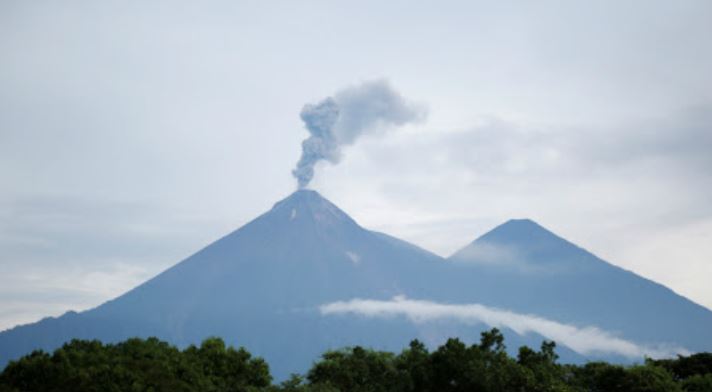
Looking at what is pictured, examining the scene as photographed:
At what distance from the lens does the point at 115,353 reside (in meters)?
37.6

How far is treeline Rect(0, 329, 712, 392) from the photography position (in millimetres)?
33219

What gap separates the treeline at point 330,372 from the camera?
3322cm

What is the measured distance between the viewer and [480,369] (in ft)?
142

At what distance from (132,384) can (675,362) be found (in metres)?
48.4

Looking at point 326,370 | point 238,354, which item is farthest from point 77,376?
point 326,370

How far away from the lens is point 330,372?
46.6 metres

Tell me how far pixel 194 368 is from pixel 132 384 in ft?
22.2

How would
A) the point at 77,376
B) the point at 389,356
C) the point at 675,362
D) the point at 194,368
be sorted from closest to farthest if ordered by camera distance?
the point at 77,376, the point at 194,368, the point at 389,356, the point at 675,362

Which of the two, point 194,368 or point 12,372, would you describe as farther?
point 194,368

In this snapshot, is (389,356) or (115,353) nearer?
(115,353)

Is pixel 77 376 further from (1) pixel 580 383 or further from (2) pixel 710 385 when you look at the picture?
(2) pixel 710 385

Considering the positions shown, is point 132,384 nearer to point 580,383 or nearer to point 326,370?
point 326,370

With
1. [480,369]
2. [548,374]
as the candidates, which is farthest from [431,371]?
[548,374]

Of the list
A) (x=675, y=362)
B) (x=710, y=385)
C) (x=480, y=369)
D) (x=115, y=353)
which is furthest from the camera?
(x=675, y=362)
